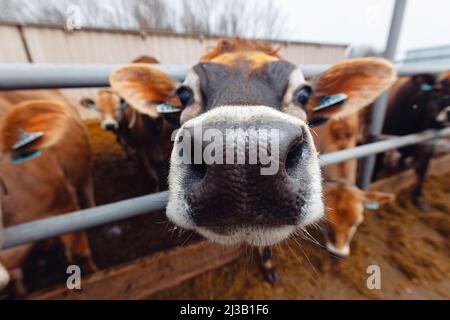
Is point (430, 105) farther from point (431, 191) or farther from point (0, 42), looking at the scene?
point (0, 42)

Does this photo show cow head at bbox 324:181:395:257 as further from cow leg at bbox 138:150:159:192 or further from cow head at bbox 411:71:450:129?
cow leg at bbox 138:150:159:192

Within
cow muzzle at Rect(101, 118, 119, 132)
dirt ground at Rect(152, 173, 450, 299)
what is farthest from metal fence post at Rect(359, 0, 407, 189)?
cow muzzle at Rect(101, 118, 119, 132)

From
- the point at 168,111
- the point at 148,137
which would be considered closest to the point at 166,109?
the point at 168,111

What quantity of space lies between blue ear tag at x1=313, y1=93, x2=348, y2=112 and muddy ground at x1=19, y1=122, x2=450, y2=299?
936mm

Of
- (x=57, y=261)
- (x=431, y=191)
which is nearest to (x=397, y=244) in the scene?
(x=431, y=191)

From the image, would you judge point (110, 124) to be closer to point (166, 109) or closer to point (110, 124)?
point (110, 124)

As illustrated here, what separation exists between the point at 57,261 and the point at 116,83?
244 centimetres

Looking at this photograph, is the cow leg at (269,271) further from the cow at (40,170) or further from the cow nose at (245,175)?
the cow at (40,170)

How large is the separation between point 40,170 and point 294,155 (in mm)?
2192

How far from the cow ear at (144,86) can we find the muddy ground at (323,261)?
834mm

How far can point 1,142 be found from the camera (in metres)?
1.16

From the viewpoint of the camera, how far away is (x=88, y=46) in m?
10.7

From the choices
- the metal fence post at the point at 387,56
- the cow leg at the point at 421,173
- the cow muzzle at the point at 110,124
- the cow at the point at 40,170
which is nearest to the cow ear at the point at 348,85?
the metal fence post at the point at 387,56

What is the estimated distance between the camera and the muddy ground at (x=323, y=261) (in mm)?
2168
